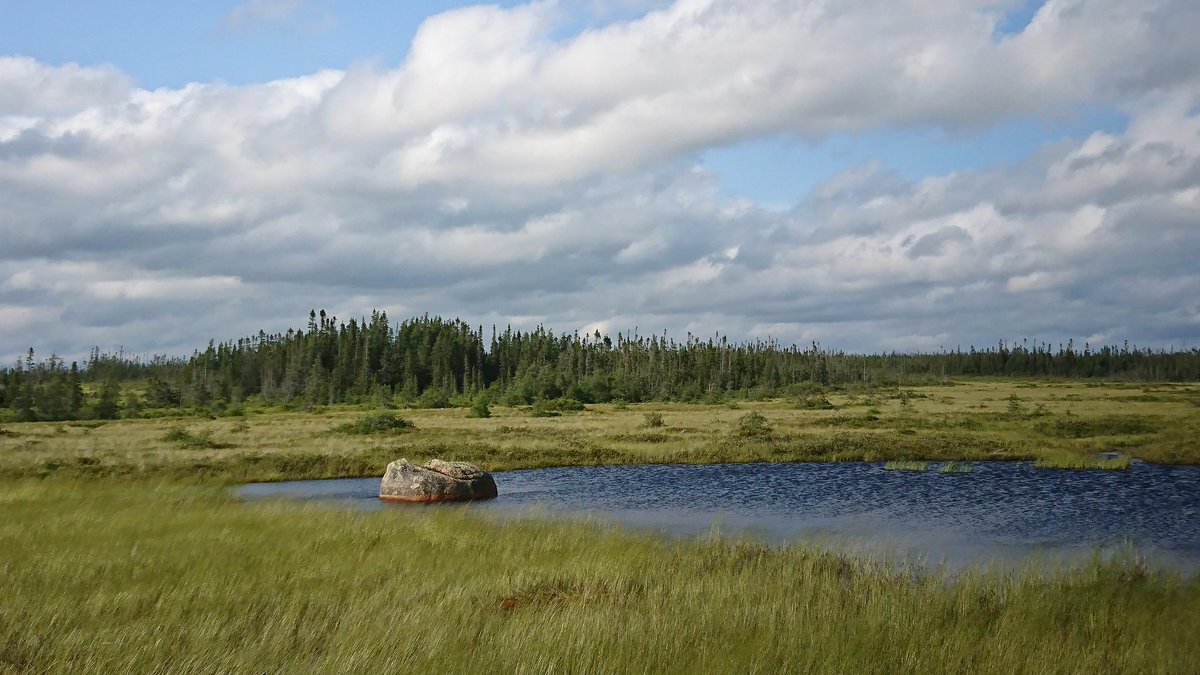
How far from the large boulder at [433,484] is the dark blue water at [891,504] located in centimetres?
96

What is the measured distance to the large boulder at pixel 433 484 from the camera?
95.3ft

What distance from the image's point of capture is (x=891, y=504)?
2731 cm

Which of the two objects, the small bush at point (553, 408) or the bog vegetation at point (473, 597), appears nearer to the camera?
the bog vegetation at point (473, 597)

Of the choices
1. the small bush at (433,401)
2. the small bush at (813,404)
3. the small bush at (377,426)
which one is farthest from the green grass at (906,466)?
the small bush at (433,401)

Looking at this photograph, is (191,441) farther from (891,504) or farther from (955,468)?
(955,468)

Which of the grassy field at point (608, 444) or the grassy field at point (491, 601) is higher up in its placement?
the grassy field at point (491, 601)

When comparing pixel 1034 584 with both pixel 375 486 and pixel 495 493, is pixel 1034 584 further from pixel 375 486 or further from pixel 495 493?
pixel 375 486

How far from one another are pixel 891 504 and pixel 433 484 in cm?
1581

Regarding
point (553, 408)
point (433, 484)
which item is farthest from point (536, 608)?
point (553, 408)

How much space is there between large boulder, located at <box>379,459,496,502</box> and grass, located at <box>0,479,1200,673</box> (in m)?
9.87

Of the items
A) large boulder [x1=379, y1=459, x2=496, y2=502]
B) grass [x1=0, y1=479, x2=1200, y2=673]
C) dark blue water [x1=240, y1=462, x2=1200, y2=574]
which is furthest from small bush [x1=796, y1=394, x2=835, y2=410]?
grass [x1=0, y1=479, x2=1200, y2=673]

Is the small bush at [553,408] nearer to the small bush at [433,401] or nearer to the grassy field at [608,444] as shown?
the small bush at [433,401]

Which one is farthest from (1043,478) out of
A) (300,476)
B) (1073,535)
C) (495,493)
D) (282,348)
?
(282,348)

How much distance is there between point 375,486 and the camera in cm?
3409
